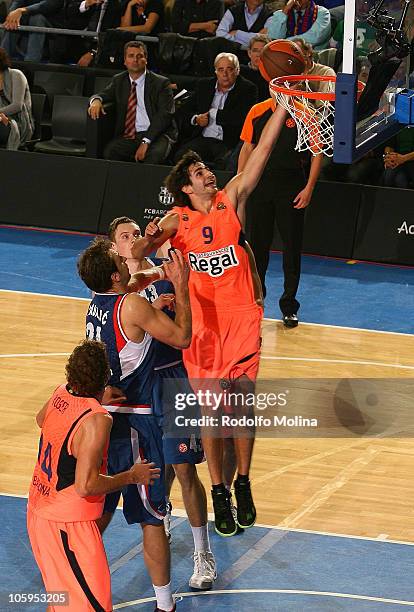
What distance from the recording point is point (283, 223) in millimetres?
12195

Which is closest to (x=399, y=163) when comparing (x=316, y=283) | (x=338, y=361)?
(x=316, y=283)

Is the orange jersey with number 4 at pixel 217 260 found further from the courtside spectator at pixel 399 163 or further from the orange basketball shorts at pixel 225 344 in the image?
the courtside spectator at pixel 399 163

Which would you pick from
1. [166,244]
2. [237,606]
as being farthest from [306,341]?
[237,606]

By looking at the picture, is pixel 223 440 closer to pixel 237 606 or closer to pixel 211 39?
pixel 237 606

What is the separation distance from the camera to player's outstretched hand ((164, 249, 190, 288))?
6.71 metres

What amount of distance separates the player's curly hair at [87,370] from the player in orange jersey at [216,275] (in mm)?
1937

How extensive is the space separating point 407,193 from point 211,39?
3601 mm

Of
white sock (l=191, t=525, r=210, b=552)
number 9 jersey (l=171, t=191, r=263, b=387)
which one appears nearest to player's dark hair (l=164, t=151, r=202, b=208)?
number 9 jersey (l=171, t=191, r=263, b=387)

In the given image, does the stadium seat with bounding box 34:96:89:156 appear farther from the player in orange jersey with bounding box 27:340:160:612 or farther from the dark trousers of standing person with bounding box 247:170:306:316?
the player in orange jersey with bounding box 27:340:160:612

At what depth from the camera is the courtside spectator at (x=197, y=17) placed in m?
16.3

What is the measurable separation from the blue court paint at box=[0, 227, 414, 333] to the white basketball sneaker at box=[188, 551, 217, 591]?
5451 millimetres

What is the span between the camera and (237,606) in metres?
6.99

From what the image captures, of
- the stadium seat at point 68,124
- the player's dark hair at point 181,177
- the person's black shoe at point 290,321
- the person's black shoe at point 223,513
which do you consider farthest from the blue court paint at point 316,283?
the person's black shoe at point 223,513

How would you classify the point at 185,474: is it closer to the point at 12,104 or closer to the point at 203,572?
the point at 203,572
